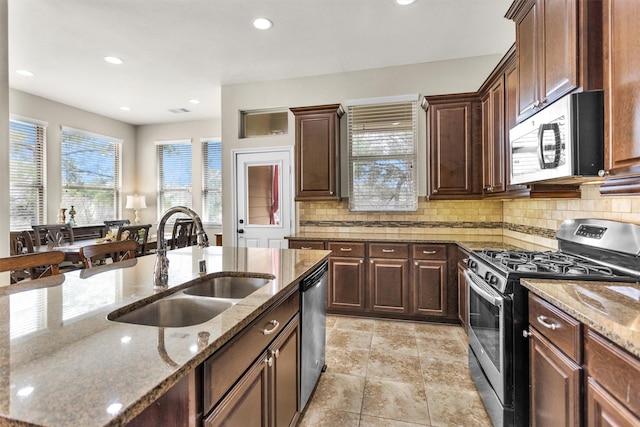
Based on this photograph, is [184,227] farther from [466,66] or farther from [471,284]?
[466,66]

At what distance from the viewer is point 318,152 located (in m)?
3.87

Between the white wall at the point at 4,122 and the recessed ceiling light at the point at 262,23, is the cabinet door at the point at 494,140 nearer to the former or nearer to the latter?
the recessed ceiling light at the point at 262,23

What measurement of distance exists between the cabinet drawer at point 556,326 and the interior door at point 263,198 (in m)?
3.19

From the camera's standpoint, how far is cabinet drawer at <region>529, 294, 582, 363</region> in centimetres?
122

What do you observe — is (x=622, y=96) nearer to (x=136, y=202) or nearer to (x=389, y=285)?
(x=389, y=285)

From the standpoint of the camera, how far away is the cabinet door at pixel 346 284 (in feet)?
11.7

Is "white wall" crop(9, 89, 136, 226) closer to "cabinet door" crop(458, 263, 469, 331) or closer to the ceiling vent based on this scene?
the ceiling vent

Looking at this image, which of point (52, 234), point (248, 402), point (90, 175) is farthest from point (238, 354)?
point (90, 175)

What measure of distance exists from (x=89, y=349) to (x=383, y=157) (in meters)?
3.60

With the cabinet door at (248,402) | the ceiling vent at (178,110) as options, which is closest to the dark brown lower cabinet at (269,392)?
the cabinet door at (248,402)

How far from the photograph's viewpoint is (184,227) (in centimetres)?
470

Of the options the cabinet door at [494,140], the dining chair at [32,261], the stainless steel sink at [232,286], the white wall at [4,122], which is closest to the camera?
the dining chair at [32,261]

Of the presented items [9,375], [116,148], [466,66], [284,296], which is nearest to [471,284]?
[284,296]

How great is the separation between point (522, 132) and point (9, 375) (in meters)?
2.55
